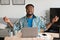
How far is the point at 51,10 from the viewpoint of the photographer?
5391 mm

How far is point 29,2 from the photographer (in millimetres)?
5602

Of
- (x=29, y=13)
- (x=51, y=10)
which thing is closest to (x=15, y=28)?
(x=29, y=13)

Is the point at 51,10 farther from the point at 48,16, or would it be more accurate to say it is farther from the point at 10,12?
the point at 10,12

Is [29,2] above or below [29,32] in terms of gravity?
above

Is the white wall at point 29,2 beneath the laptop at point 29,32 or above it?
above

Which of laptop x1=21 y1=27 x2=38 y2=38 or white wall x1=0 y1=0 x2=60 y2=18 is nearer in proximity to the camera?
laptop x1=21 y1=27 x2=38 y2=38

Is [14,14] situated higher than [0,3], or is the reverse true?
[0,3]

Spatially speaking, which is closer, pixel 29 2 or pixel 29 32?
pixel 29 32

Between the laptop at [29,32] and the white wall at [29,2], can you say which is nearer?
the laptop at [29,32]

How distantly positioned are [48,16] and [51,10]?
0.25m

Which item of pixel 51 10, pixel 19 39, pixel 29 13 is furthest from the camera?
pixel 51 10

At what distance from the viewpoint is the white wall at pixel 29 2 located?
5.50 m

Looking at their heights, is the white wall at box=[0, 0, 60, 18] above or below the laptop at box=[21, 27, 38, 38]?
above

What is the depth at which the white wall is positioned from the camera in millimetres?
5504
